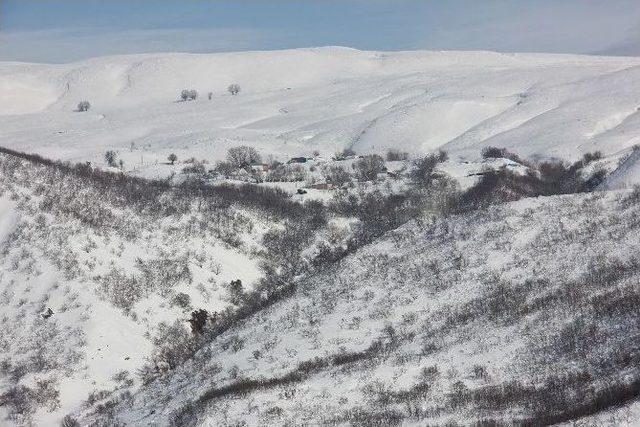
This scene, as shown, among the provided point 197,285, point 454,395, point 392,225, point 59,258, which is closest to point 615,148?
point 392,225

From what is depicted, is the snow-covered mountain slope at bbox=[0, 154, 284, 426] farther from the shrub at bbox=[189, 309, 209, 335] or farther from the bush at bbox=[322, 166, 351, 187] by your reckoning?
the bush at bbox=[322, 166, 351, 187]

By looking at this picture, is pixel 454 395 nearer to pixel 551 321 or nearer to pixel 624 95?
pixel 551 321

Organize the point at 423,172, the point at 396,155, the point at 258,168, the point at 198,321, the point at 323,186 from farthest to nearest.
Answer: the point at 396,155, the point at 258,168, the point at 423,172, the point at 323,186, the point at 198,321

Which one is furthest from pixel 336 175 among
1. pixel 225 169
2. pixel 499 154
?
pixel 499 154

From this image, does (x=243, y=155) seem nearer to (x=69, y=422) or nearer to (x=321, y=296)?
(x=321, y=296)

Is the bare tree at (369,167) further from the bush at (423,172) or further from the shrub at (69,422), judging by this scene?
the shrub at (69,422)

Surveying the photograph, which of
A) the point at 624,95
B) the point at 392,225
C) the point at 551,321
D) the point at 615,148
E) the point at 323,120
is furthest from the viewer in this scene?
the point at 323,120

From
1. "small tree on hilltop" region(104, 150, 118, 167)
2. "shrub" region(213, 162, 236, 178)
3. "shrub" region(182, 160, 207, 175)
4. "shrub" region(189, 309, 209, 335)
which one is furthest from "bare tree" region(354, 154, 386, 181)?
"shrub" region(189, 309, 209, 335)
